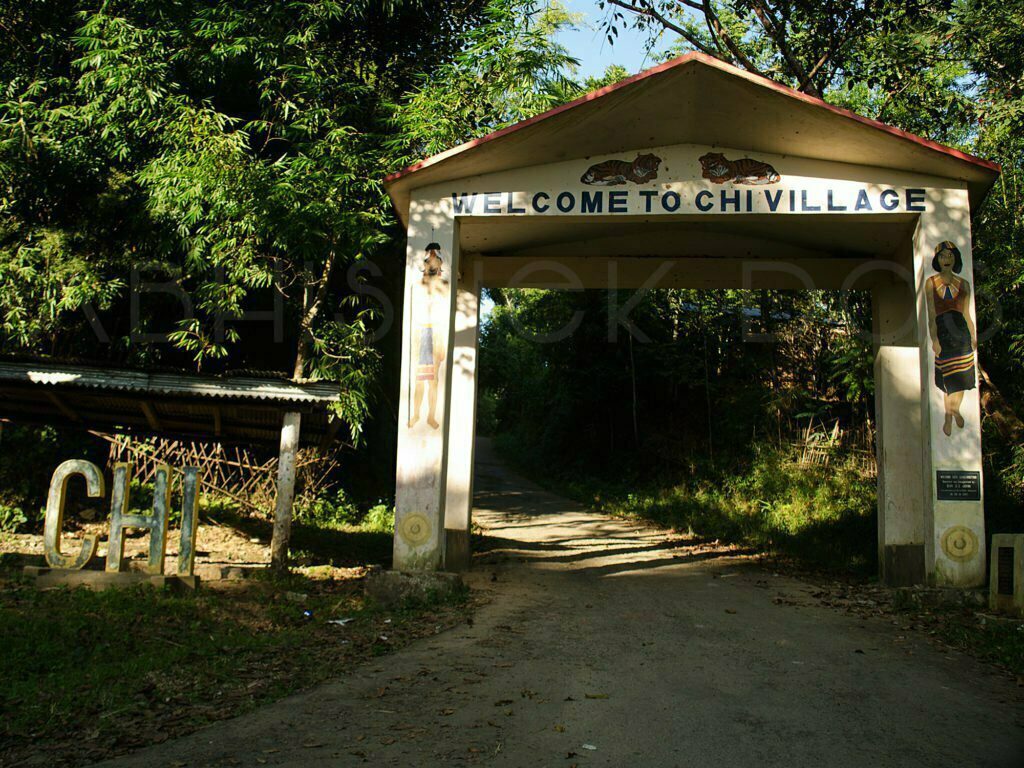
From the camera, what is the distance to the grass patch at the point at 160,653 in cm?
474

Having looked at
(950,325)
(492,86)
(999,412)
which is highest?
(492,86)

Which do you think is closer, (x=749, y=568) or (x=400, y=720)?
(x=400, y=720)

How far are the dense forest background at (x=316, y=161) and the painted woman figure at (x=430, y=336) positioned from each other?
2.92 m

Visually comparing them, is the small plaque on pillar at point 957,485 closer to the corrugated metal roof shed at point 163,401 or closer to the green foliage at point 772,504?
the green foliage at point 772,504

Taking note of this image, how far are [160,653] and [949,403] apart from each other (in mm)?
7287

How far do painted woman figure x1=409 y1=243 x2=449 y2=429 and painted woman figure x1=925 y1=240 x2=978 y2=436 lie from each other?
493 cm

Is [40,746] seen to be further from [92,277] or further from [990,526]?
[990,526]

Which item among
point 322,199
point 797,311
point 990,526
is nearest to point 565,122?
point 322,199

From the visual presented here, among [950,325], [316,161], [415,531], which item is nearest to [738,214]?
[950,325]

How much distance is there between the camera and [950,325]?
828 cm

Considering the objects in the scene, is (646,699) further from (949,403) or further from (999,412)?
(999,412)

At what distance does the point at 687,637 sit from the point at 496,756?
10.5 feet

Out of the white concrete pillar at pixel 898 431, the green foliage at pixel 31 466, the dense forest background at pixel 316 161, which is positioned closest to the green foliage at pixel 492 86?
the dense forest background at pixel 316 161

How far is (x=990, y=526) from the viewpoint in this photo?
36.3 ft
